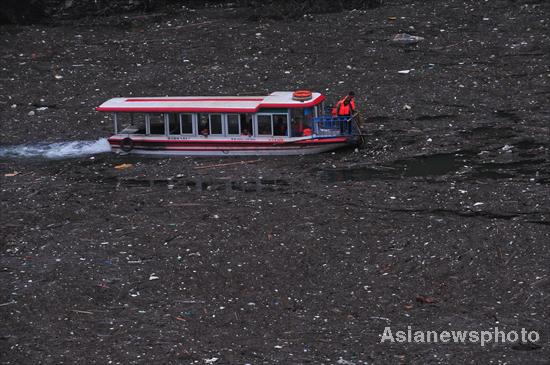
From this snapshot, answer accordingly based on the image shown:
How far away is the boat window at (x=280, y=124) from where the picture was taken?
58.3ft

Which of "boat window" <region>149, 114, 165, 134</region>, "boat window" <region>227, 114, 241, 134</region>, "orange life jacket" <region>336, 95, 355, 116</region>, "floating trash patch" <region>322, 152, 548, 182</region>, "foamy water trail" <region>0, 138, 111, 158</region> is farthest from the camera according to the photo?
"foamy water trail" <region>0, 138, 111, 158</region>

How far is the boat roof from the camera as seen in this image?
57.7 ft

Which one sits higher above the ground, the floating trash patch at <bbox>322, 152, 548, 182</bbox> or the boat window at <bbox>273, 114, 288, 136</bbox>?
the boat window at <bbox>273, 114, 288, 136</bbox>

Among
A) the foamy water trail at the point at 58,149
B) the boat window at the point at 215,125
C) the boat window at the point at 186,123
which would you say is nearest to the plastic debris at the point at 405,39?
the boat window at the point at 215,125

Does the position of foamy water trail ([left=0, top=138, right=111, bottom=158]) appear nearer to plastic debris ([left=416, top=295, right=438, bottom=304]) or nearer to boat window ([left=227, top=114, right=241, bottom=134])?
boat window ([left=227, top=114, right=241, bottom=134])

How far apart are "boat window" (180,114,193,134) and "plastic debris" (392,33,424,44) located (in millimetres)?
7493

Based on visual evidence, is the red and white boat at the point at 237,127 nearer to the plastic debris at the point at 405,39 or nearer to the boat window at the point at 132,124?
the boat window at the point at 132,124

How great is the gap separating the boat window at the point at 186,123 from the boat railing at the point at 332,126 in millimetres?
2422

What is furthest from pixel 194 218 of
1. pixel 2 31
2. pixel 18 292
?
pixel 2 31

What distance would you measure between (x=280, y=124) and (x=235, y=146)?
96cm

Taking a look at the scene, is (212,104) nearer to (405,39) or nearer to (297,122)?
(297,122)

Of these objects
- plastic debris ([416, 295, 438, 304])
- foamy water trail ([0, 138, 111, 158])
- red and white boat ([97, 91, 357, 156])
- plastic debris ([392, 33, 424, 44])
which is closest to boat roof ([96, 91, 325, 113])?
red and white boat ([97, 91, 357, 156])

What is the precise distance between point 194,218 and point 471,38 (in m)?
11.3

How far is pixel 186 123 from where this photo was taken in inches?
718
